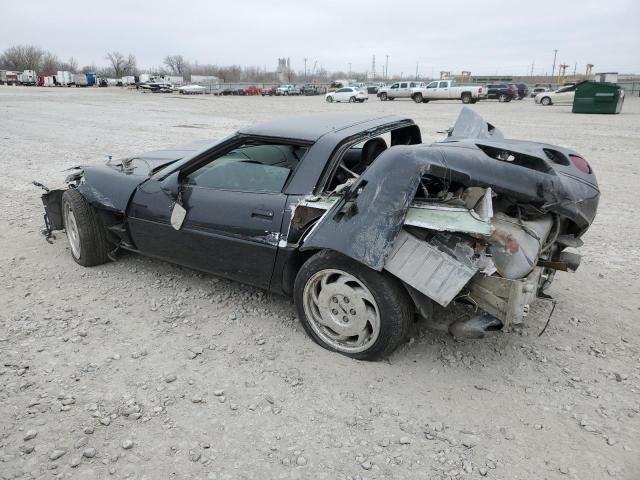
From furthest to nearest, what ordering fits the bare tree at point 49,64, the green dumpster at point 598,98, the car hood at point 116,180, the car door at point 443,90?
1. the bare tree at point 49,64
2. the car door at point 443,90
3. the green dumpster at point 598,98
4. the car hood at point 116,180

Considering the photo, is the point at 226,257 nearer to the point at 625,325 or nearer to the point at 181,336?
the point at 181,336

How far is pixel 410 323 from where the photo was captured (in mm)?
2756

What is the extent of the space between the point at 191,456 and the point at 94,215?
2613mm

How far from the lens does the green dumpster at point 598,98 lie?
2086 centimetres

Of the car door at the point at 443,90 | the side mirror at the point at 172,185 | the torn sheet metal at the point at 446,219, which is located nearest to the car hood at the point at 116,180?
the side mirror at the point at 172,185

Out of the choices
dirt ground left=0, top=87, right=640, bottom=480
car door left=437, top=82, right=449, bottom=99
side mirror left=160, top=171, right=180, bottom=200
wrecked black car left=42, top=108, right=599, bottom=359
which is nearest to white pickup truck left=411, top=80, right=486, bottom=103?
car door left=437, top=82, right=449, bottom=99

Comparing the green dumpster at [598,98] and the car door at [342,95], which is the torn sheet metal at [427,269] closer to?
the green dumpster at [598,98]

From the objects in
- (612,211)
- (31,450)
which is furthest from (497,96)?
(31,450)

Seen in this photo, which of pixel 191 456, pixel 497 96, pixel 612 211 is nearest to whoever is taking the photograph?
pixel 191 456

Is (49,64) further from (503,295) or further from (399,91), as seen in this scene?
(503,295)

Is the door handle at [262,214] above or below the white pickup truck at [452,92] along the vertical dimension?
below

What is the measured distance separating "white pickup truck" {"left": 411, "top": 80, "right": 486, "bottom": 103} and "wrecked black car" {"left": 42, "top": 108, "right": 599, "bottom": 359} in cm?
3092

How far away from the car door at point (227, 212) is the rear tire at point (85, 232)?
1.78 feet

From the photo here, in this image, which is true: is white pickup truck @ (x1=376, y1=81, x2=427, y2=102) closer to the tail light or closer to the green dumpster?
the green dumpster
